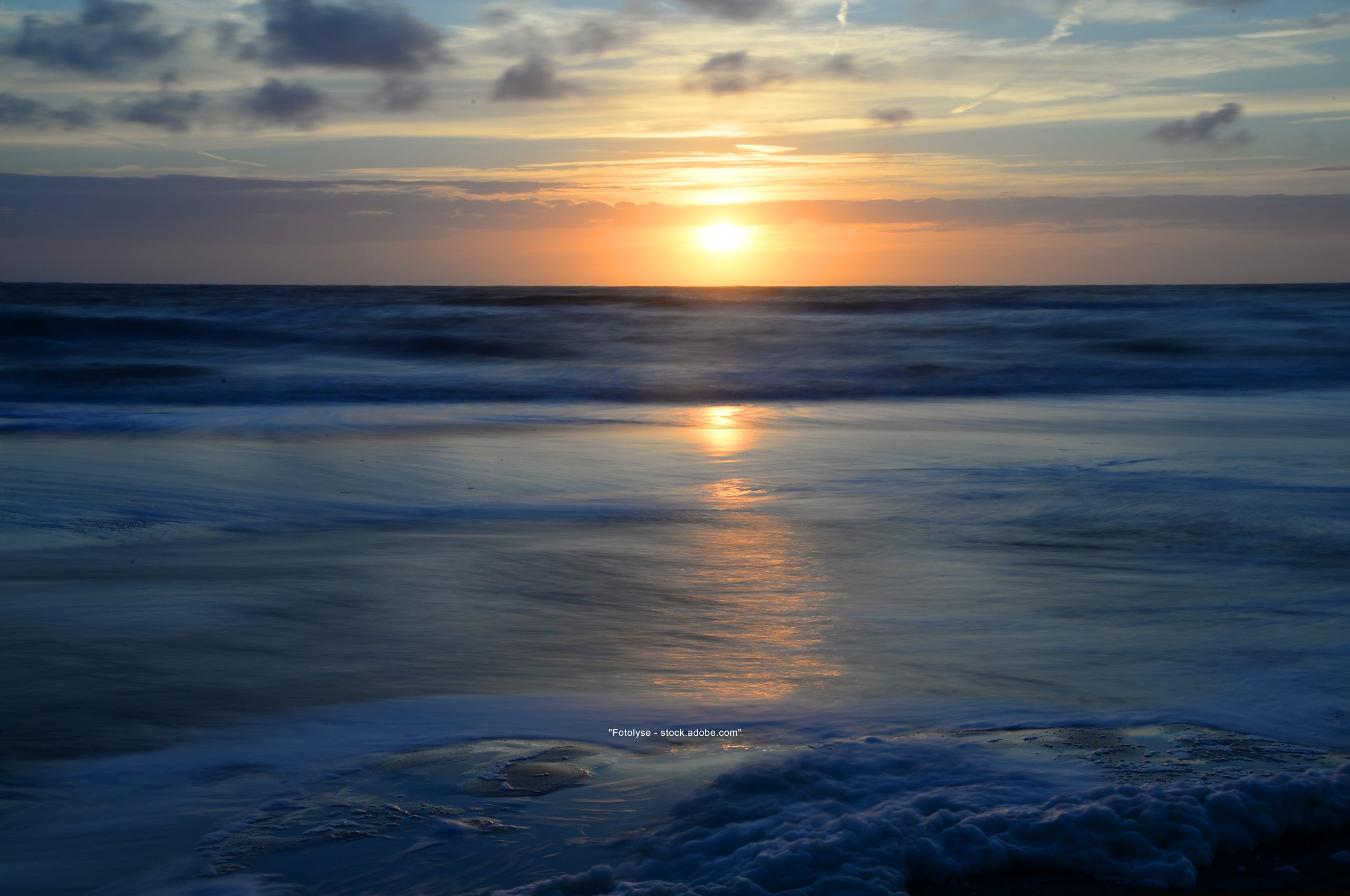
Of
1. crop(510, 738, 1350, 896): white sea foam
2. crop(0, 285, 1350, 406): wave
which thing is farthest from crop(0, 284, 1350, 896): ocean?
crop(0, 285, 1350, 406): wave

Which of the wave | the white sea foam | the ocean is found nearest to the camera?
the white sea foam

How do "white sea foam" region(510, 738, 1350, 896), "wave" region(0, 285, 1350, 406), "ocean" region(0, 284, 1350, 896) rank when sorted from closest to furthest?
1. "white sea foam" region(510, 738, 1350, 896)
2. "ocean" region(0, 284, 1350, 896)
3. "wave" region(0, 285, 1350, 406)

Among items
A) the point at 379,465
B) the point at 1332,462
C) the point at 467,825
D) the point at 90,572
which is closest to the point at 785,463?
the point at 379,465

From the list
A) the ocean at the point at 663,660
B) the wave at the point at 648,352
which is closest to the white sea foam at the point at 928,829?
the ocean at the point at 663,660

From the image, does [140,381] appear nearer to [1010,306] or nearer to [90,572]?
[90,572]

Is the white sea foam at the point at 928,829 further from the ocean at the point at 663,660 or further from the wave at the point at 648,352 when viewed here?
the wave at the point at 648,352

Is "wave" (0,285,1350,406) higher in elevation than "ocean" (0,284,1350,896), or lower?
higher

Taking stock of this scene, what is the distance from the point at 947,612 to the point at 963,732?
95 cm

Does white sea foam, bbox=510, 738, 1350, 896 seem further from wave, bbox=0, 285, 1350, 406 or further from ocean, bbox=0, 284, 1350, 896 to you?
wave, bbox=0, 285, 1350, 406

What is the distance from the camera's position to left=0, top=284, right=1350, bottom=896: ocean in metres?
1.86

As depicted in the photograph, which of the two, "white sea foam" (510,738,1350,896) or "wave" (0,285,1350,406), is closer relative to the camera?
"white sea foam" (510,738,1350,896)

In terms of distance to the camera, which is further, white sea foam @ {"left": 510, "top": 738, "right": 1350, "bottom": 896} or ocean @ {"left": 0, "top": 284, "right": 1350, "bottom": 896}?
ocean @ {"left": 0, "top": 284, "right": 1350, "bottom": 896}

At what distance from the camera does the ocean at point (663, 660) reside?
186 centimetres

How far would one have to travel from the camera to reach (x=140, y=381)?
13.4 metres
